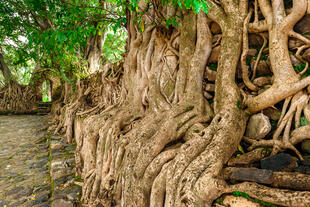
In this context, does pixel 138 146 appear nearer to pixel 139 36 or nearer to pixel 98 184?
pixel 98 184

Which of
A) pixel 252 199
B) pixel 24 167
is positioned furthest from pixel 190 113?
pixel 24 167

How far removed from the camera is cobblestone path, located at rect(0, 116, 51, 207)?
2928mm

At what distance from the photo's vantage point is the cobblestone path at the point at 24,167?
293 centimetres

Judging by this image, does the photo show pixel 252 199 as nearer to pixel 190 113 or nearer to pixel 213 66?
pixel 190 113

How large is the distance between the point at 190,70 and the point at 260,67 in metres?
0.93

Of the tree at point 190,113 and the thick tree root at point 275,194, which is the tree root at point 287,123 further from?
the thick tree root at point 275,194

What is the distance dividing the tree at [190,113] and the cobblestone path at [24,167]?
0.76 metres

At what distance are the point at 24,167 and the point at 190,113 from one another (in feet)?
12.9

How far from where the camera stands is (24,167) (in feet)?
13.1

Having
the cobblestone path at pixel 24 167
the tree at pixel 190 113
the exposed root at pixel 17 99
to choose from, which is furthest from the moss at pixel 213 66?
the exposed root at pixel 17 99

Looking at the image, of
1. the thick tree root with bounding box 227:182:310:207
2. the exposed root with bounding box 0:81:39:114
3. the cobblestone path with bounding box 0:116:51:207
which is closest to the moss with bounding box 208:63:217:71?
the thick tree root with bounding box 227:182:310:207

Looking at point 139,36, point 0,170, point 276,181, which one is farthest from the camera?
point 0,170

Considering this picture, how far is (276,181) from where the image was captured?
55.7 inches

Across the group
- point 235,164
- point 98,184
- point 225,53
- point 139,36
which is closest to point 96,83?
point 139,36
